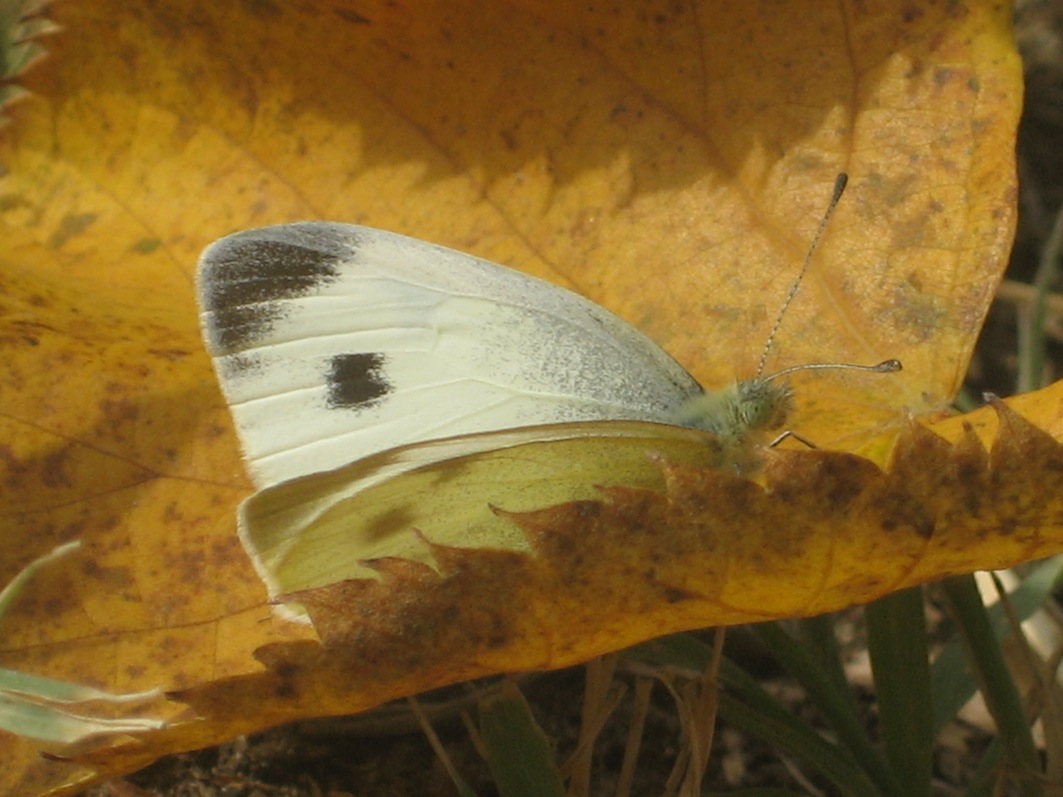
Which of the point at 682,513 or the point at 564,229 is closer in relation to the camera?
the point at 682,513

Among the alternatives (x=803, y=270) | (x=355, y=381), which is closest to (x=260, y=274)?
(x=355, y=381)

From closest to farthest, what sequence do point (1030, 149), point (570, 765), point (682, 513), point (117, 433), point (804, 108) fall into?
point (682, 513)
point (570, 765)
point (117, 433)
point (804, 108)
point (1030, 149)

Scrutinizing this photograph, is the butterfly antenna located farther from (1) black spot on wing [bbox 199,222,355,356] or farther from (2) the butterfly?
(1) black spot on wing [bbox 199,222,355,356]

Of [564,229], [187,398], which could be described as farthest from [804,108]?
[187,398]

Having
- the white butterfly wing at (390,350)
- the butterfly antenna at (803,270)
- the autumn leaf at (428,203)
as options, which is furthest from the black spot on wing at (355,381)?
the butterfly antenna at (803,270)

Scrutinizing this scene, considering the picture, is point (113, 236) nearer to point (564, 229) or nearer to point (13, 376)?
point (13, 376)

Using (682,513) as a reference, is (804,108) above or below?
above
